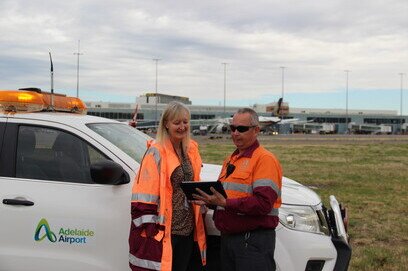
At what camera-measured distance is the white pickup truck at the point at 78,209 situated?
3.86m

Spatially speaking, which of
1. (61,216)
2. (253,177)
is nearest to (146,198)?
(253,177)

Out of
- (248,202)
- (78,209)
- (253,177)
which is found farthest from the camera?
(78,209)

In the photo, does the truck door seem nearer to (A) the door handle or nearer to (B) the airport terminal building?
(A) the door handle

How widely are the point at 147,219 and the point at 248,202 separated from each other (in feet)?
2.18

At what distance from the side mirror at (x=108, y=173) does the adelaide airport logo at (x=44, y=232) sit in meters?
0.53

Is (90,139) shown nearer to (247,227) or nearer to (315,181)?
(247,227)

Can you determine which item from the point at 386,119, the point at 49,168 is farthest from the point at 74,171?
the point at 386,119

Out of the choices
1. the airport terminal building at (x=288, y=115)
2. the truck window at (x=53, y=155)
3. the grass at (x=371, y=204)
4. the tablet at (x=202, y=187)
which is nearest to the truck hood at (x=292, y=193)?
the tablet at (x=202, y=187)

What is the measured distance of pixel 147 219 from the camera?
3342 millimetres

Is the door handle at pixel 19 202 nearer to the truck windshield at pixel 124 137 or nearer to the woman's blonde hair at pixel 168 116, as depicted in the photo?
the truck windshield at pixel 124 137

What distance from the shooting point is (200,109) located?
401 ft

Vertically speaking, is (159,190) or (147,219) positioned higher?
(159,190)

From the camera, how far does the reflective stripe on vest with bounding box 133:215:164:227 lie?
3344 millimetres

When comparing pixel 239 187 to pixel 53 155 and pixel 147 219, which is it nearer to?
pixel 147 219
